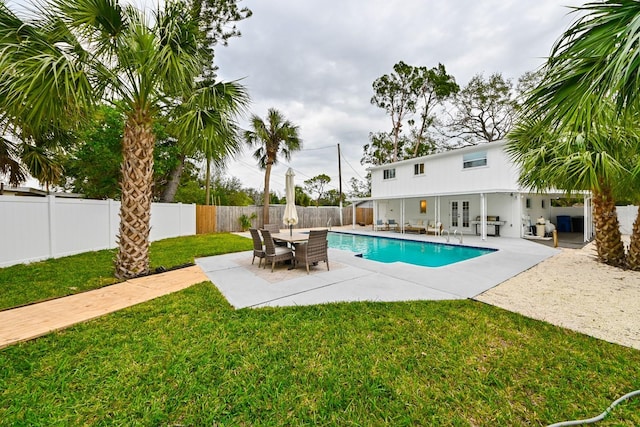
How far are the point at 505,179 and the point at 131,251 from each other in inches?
653

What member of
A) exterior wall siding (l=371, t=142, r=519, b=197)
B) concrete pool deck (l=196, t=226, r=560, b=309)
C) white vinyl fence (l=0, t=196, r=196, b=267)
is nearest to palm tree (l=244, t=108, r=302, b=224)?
exterior wall siding (l=371, t=142, r=519, b=197)

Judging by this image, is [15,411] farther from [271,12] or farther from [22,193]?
[22,193]

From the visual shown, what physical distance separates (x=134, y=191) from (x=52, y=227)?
14.5 ft

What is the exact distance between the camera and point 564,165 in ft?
20.6

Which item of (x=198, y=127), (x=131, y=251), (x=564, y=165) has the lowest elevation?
(x=131, y=251)

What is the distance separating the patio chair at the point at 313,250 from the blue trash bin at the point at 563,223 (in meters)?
19.8

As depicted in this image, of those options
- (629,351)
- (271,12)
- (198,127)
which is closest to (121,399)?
(198,127)

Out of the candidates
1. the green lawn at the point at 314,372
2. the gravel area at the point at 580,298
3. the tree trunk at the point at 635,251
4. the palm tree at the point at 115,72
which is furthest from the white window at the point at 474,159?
the palm tree at the point at 115,72

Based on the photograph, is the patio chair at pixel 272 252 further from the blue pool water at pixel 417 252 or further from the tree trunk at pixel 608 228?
the tree trunk at pixel 608 228

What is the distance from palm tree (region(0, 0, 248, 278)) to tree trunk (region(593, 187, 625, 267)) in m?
11.0

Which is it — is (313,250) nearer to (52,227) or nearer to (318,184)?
(52,227)

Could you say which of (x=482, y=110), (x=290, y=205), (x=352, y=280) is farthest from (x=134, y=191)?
(x=482, y=110)

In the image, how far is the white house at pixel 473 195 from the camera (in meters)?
13.9

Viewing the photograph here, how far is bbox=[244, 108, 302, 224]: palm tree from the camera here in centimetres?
1738
